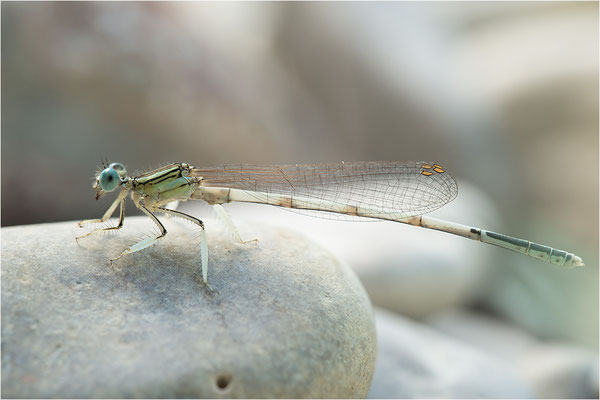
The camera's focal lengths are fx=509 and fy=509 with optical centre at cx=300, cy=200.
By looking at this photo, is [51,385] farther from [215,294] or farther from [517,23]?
[517,23]

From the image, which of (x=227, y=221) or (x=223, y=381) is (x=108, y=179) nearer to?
(x=227, y=221)

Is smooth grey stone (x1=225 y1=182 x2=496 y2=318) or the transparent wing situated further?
smooth grey stone (x1=225 y1=182 x2=496 y2=318)

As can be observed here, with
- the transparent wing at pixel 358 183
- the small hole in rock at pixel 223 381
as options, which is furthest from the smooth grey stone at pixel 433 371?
the small hole in rock at pixel 223 381

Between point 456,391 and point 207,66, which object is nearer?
point 456,391

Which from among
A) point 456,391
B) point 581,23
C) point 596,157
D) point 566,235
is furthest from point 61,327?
point 581,23

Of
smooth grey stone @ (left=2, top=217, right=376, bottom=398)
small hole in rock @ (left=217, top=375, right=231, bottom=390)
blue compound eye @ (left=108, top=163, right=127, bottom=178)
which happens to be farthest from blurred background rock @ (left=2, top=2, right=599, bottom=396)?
small hole in rock @ (left=217, top=375, right=231, bottom=390)

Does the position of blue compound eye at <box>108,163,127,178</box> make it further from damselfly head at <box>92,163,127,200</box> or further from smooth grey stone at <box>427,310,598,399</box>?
smooth grey stone at <box>427,310,598,399</box>

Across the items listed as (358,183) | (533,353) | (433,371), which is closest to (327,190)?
(358,183)
